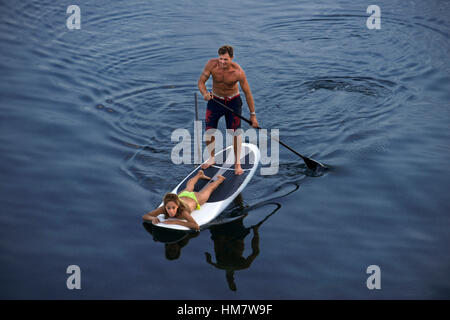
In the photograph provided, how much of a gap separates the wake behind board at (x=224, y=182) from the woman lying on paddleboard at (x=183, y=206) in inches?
3.5

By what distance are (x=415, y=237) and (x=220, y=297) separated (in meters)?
3.60

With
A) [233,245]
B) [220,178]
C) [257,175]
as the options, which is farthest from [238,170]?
[233,245]

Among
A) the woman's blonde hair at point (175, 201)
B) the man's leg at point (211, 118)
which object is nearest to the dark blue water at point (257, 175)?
the woman's blonde hair at point (175, 201)

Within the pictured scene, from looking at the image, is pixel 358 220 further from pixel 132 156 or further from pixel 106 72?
pixel 106 72

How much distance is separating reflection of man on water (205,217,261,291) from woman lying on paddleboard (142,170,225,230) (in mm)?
507

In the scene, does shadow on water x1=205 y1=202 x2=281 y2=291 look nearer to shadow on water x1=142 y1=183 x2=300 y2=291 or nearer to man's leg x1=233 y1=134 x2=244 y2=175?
shadow on water x1=142 y1=183 x2=300 y2=291

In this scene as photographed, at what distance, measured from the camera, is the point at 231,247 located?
877 cm

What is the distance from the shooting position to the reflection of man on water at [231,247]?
→ 328 inches

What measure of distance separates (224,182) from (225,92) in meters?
1.71

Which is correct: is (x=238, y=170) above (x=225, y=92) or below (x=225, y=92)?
below

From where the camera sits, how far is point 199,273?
26.7 feet

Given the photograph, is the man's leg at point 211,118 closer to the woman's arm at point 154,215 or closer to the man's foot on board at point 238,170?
the man's foot on board at point 238,170

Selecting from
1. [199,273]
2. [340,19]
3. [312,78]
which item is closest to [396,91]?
[312,78]

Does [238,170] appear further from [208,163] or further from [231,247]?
[231,247]
